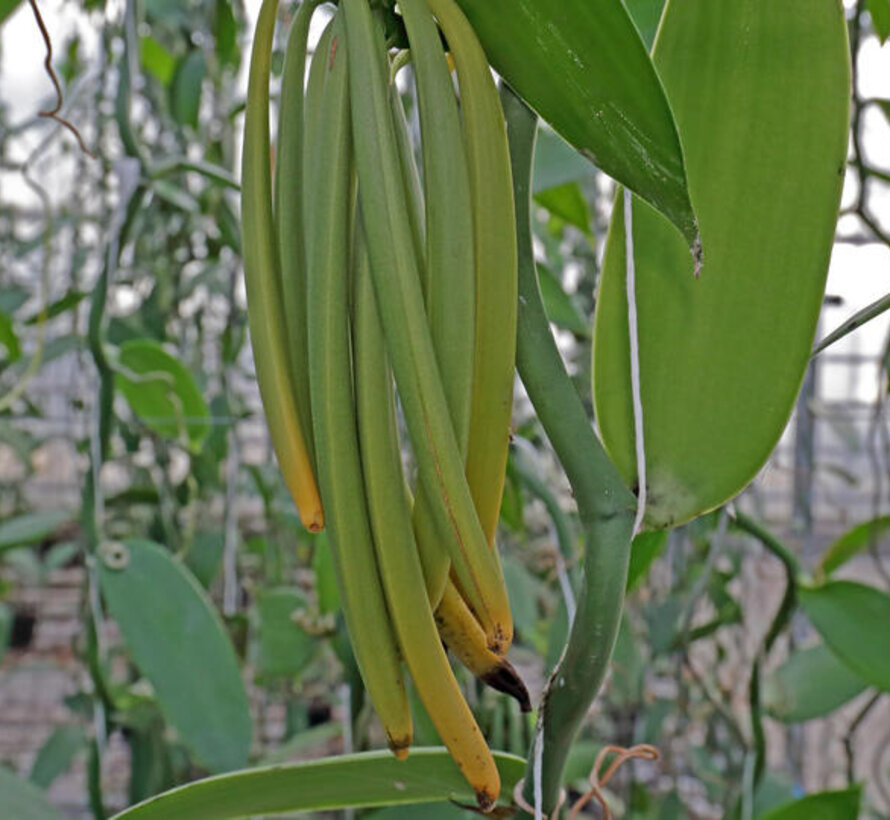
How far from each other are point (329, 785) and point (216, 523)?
0.96 metres

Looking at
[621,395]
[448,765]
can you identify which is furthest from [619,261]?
[448,765]

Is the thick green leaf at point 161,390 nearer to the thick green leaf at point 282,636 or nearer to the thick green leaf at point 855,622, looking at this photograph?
the thick green leaf at point 282,636

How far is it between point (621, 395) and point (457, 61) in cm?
11

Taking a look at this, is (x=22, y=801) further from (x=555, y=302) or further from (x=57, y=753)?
(x=57, y=753)

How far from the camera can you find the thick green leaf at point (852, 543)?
60cm

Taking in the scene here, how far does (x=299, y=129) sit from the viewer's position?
10.0 inches

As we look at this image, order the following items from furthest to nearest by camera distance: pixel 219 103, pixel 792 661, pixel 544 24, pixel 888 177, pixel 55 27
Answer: pixel 219 103 < pixel 55 27 < pixel 792 661 < pixel 888 177 < pixel 544 24

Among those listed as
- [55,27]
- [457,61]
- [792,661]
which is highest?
[55,27]

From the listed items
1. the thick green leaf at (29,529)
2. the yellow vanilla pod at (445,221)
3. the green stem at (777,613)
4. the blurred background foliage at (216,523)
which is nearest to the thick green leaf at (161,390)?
the blurred background foliage at (216,523)

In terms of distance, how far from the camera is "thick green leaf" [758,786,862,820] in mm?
430

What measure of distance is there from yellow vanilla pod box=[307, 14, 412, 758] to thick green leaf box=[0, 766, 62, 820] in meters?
0.34

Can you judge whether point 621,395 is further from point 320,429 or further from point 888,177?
point 888,177

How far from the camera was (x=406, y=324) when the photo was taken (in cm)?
23

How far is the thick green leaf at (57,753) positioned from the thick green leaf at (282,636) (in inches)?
15.1
